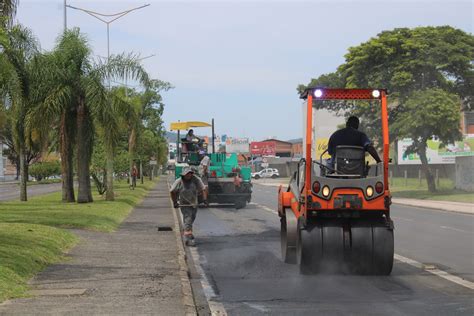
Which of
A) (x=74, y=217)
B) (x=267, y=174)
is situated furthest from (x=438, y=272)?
(x=267, y=174)

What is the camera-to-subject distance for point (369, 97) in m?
9.73

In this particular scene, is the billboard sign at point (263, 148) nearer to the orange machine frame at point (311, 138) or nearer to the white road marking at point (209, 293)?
the white road marking at point (209, 293)

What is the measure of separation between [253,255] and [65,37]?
47.6 ft

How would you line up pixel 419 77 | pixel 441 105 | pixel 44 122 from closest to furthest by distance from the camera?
pixel 44 122, pixel 441 105, pixel 419 77

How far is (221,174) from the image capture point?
81.2 feet

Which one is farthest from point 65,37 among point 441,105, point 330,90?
point 441,105

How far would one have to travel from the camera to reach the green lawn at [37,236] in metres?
8.23

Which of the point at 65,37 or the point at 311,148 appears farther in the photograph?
the point at 65,37

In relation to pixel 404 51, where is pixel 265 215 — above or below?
below

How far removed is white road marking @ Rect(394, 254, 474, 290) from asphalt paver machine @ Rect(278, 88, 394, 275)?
90cm

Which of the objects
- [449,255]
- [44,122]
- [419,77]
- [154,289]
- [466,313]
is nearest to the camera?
[466,313]

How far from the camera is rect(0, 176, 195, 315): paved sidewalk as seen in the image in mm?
6867

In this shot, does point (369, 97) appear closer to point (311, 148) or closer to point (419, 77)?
point (311, 148)

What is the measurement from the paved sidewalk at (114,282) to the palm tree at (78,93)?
9.37 m
